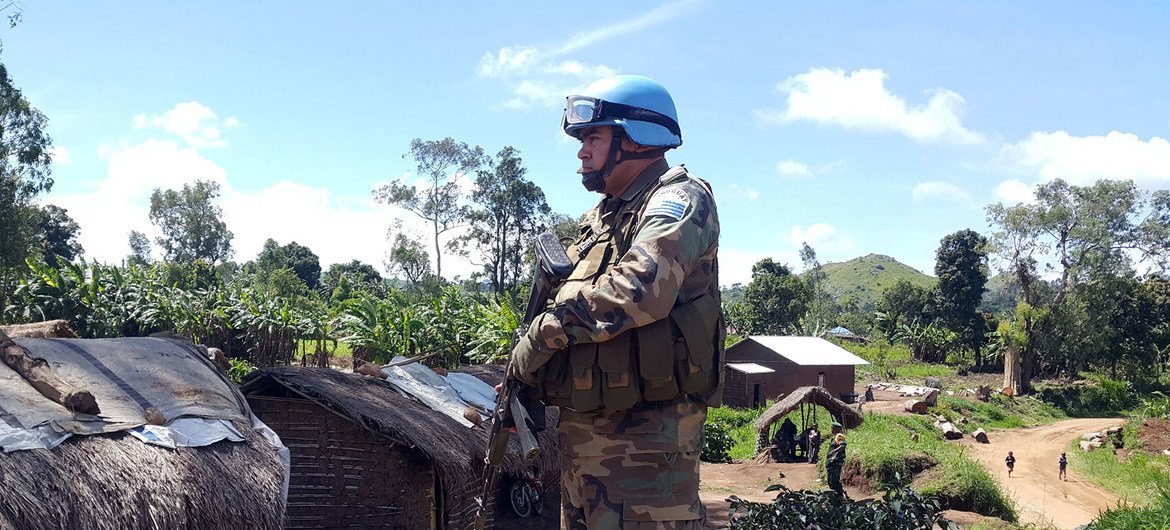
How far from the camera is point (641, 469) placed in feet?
9.04

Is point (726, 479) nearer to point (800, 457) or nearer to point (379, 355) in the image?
point (800, 457)

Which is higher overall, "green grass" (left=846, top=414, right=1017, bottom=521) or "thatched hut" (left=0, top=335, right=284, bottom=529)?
"thatched hut" (left=0, top=335, right=284, bottom=529)

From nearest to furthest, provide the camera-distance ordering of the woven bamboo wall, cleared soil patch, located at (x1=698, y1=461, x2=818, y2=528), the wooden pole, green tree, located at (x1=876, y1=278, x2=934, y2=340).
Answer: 1. the wooden pole
2. the woven bamboo wall
3. cleared soil patch, located at (x1=698, y1=461, x2=818, y2=528)
4. green tree, located at (x1=876, y1=278, x2=934, y2=340)

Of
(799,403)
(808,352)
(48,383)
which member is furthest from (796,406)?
(48,383)

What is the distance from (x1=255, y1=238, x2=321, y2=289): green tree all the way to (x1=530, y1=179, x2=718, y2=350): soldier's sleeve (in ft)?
181

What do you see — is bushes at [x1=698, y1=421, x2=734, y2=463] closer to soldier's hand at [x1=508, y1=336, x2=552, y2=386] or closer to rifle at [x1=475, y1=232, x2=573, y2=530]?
rifle at [x1=475, y1=232, x2=573, y2=530]

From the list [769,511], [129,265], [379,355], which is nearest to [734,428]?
[379,355]

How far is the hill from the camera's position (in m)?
107

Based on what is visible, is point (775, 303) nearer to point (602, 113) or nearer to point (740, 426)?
point (740, 426)

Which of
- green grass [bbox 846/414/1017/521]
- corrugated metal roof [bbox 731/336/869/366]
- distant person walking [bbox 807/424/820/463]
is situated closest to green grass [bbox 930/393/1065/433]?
corrugated metal roof [bbox 731/336/869/366]

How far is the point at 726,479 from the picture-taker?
17.3m

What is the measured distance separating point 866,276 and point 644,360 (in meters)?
122

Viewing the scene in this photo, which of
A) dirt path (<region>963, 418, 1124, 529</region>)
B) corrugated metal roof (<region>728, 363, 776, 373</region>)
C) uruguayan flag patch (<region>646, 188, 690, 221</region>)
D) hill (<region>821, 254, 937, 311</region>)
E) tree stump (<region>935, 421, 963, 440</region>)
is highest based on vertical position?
hill (<region>821, 254, 937, 311</region>)

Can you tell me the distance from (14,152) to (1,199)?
90.2 inches
